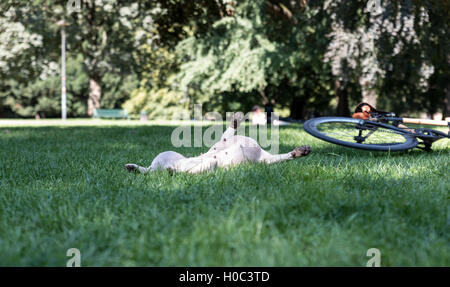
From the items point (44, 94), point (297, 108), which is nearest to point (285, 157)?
point (297, 108)

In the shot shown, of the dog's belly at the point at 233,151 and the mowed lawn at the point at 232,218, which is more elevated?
the dog's belly at the point at 233,151

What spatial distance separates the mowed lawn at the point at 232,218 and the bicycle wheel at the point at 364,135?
47.8 inches

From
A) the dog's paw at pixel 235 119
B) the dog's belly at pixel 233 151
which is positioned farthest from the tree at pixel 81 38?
the dog's belly at pixel 233 151

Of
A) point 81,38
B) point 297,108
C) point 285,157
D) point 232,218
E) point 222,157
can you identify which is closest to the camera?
point 232,218

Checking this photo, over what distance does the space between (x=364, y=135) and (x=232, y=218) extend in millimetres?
3912

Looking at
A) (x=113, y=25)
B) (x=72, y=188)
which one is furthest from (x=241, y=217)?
(x=113, y=25)

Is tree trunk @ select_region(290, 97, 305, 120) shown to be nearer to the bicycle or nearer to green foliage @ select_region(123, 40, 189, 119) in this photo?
green foliage @ select_region(123, 40, 189, 119)

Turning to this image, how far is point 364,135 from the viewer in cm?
578

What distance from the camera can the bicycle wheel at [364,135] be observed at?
5.29 metres

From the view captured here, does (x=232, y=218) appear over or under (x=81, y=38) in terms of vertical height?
under

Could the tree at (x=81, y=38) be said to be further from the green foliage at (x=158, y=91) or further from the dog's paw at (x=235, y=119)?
the dog's paw at (x=235, y=119)

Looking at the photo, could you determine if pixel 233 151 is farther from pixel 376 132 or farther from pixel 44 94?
pixel 44 94

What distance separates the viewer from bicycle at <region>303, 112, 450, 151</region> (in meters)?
5.34

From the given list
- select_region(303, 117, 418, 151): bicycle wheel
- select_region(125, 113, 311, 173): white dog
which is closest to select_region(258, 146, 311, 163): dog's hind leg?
select_region(125, 113, 311, 173): white dog
